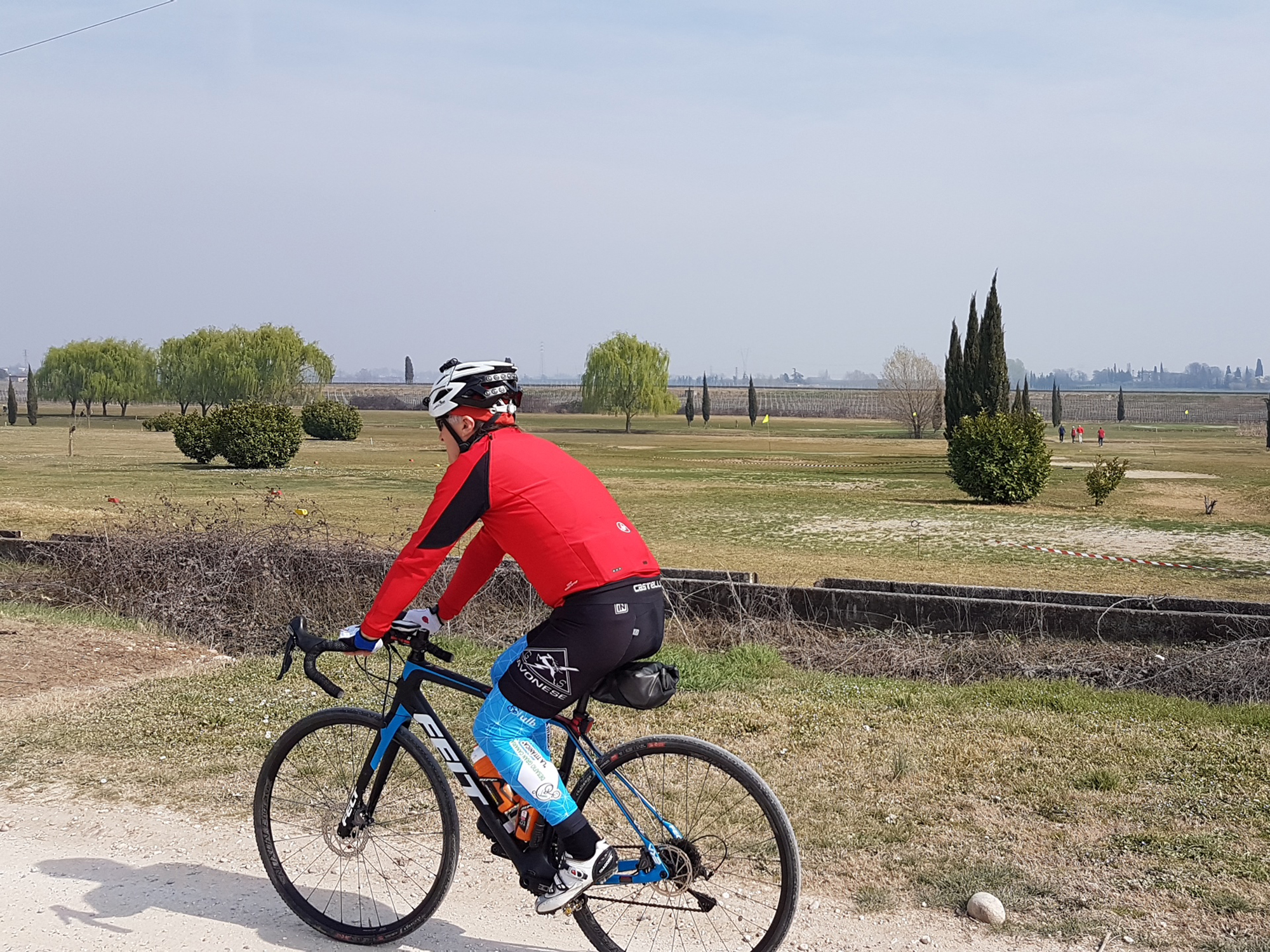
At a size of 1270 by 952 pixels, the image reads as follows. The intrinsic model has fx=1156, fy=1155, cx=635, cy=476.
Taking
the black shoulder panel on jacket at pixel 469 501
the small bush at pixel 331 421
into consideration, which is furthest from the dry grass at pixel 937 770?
the small bush at pixel 331 421

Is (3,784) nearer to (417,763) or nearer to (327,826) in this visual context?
(327,826)

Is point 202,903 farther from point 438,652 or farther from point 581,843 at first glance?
point 581,843

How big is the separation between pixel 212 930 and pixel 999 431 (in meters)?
29.9

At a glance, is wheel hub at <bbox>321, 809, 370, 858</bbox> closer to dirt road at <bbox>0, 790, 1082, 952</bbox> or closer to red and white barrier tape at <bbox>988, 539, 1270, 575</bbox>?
dirt road at <bbox>0, 790, 1082, 952</bbox>

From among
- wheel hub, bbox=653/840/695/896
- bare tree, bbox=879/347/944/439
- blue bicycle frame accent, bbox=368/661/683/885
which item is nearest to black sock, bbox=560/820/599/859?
blue bicycle frame accent, bbox=368/661/683/885

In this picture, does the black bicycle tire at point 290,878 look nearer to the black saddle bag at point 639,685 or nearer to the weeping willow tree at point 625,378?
the black saddle bag at point 639,685

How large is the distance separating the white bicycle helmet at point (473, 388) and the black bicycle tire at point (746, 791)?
1.17m

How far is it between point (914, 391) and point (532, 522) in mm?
93652

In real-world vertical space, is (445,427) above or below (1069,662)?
above

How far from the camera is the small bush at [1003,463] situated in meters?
31.3

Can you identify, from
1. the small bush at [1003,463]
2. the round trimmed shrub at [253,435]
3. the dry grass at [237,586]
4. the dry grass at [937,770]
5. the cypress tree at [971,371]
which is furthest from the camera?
the cypress tree at [971,371]

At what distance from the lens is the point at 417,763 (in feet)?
13.0

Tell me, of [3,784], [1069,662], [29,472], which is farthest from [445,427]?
[29,472]

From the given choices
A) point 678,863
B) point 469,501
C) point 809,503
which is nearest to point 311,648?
point 469,501
